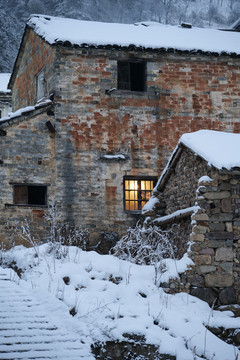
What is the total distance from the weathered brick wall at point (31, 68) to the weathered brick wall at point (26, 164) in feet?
5.21

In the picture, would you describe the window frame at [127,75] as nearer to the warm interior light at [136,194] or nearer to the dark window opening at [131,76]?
the dark window opening at [131,76]

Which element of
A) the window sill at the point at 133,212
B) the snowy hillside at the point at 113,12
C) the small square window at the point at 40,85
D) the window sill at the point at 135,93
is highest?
the snowy hillside at the point at 113,12

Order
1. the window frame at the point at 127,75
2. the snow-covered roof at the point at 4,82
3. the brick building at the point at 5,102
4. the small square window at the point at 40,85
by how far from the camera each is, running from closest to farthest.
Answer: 1. the window frame at the point at 127,75
2. the small square window at the point at 40,85
3. the brick building at the point at 5,102
4. the snow-covered roof at the point at 4,82

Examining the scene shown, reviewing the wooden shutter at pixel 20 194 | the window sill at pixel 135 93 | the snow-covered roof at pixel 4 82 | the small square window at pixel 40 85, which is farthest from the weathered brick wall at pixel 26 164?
the snow-covered roof at pixel 4 82

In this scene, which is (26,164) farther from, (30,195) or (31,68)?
(31,68)

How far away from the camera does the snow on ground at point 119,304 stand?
19.9 feet

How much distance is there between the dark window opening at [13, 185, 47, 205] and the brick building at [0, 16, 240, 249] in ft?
0.10

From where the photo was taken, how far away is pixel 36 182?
13688mm

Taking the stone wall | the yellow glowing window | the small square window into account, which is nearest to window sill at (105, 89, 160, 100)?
the stone wall

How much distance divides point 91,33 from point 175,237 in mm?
8316

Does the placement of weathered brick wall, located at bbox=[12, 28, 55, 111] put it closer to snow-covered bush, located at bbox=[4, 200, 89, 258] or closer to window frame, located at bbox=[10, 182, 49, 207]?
window frame, located at bbox=[10, 182, 49, 207]

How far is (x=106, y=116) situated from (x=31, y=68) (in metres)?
4.29

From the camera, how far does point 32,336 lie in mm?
5430

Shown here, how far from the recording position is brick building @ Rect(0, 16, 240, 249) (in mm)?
13758
